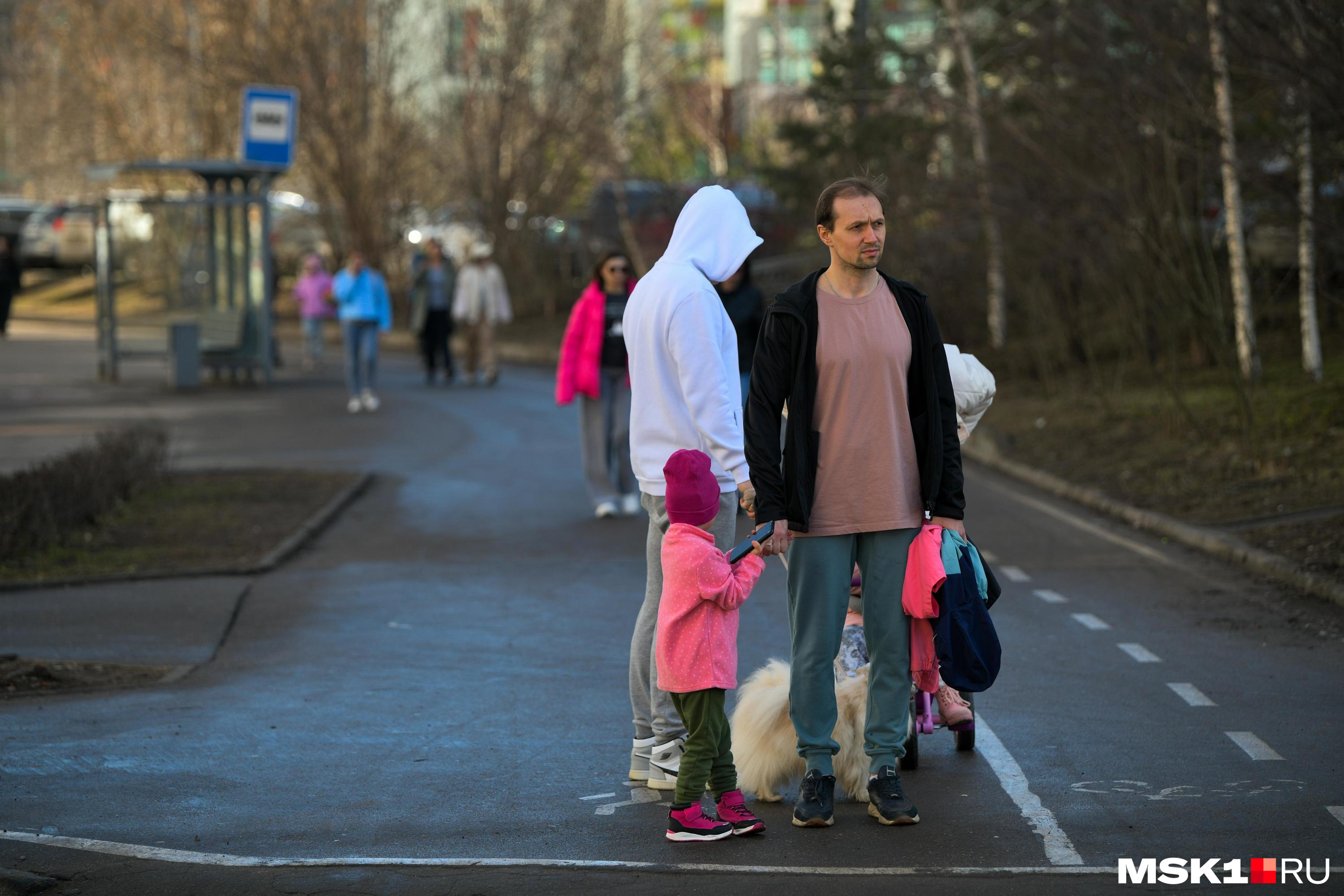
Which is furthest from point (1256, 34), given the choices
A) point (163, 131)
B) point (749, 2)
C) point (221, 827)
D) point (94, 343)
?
point (749, 2)

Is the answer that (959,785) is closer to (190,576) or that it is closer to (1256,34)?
(190,576)

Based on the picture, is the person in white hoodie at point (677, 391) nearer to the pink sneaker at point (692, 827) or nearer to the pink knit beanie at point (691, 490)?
the pink knit beanie at point (691, 490)

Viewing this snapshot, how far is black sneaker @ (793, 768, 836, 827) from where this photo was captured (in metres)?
5.38

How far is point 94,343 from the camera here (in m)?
34.1

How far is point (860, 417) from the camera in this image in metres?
5.36

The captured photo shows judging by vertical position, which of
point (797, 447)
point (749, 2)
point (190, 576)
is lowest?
point (190, 576)

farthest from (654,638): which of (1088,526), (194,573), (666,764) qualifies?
(1088,526)

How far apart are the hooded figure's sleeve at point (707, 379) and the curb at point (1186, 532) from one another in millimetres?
4658

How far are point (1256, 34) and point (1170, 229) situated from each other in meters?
2.75

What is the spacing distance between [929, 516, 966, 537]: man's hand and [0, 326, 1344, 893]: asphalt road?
0.89 meters

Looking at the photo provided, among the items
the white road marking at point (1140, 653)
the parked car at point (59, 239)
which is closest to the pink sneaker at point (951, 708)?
the white road marking at point (1140, 653)

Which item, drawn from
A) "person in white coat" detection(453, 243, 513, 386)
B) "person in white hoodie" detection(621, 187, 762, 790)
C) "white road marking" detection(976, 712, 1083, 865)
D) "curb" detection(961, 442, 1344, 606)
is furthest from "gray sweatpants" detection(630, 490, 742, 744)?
"person in white coat" detection(453, 243, 513, 386)

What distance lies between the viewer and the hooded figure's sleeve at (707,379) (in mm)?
5730

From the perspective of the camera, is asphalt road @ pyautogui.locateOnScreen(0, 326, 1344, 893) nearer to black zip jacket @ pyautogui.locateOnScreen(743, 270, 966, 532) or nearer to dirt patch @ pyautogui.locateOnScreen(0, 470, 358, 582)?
dirt patch @ pyautogui.locateOnScreen(0, 470, 358, 582)
